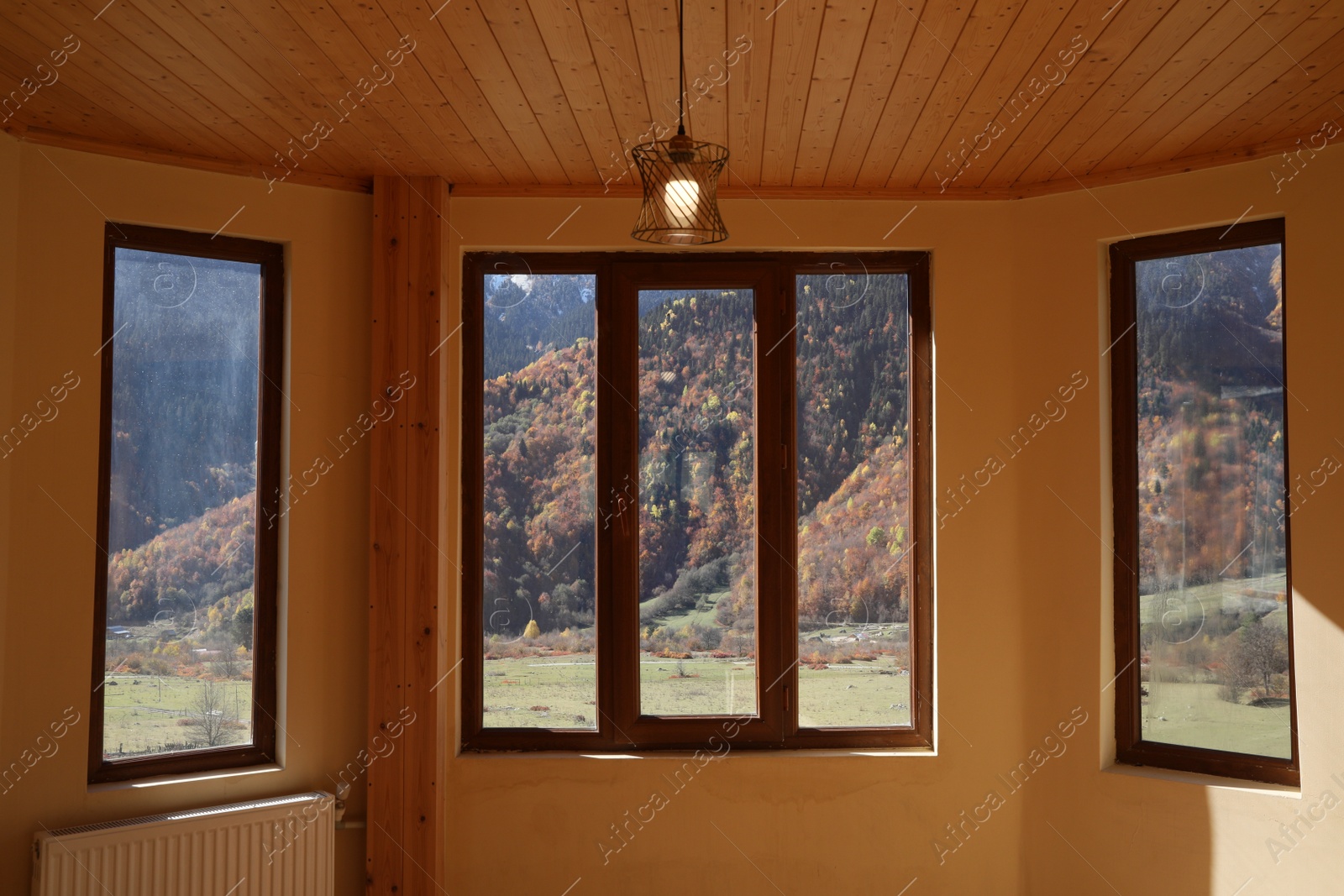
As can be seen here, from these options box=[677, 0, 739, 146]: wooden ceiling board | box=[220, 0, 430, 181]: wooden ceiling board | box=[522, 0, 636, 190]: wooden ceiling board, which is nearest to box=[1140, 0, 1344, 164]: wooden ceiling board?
box=[677, 0, 739, 146]: wooden ceiling board

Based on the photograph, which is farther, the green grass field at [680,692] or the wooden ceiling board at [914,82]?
the green grass field at [680,692]

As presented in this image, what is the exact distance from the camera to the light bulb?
2.03 meters

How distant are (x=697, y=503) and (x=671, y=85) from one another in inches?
61.4

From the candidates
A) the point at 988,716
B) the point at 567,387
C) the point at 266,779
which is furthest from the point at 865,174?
the point at 266,779

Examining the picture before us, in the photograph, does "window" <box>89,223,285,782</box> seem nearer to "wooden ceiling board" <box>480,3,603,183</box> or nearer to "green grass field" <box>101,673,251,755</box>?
"green grass field" <box>101,673,251,755</box>

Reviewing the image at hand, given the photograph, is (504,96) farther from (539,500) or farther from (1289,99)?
(1289,99)

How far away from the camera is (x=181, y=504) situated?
3.25 meters

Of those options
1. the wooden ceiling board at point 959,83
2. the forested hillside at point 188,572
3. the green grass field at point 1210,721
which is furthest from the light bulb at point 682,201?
the green grass field at point 1210,721

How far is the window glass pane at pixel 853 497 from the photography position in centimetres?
360

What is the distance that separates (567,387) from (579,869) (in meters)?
1.77

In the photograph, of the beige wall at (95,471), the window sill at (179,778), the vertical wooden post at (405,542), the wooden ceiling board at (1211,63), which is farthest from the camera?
the vertical wooden post at (405,542)

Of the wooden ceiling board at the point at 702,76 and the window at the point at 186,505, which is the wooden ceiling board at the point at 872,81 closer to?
the wooden ceiling board at the point at 702,76

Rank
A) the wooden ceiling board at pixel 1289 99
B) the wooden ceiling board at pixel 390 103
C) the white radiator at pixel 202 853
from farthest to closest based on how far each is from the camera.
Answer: the white radiator at pixel 202 853, the wooden ceiling board at pixel 1289 99, the wooden ceiling board at pixel 390 103

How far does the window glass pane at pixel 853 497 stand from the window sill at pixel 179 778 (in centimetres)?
194
